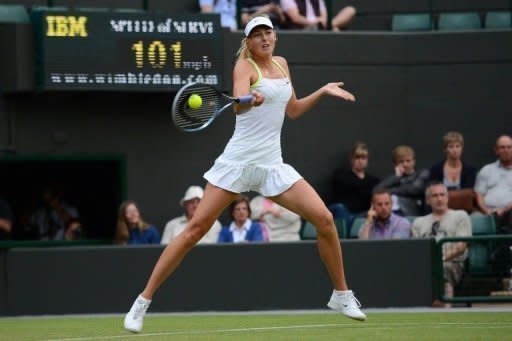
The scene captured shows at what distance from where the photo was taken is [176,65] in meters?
14.7

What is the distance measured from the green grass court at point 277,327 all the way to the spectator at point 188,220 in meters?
1.77

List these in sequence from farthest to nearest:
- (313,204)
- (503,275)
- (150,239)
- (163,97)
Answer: (163,97) < (150,239) < (503,275) < (313,204)

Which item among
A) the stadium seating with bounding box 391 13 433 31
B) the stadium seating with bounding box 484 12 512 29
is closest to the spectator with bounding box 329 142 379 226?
the stadium seating with bounding box 391 13 433 31

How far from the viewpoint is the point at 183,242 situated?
9.42 meters

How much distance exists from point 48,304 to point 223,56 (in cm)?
326

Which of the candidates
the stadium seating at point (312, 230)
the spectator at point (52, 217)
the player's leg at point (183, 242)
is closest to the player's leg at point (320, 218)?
the player's leg at point (183, 242)

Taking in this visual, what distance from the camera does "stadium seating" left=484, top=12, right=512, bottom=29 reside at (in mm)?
16953

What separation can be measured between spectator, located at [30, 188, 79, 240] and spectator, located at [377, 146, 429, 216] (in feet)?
11.6

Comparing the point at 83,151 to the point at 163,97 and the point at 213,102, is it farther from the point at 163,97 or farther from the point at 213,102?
the point at 213,102

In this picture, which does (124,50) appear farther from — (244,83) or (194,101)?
(244,83)

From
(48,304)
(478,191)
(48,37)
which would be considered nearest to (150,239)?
(48,304)

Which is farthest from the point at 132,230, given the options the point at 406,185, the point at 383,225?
the point at 406,185

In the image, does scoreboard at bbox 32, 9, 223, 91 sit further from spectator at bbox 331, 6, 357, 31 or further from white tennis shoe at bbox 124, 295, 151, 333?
white tennis shoe at bbox 124, 295, 151, 333

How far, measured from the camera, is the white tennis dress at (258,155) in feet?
31.2
